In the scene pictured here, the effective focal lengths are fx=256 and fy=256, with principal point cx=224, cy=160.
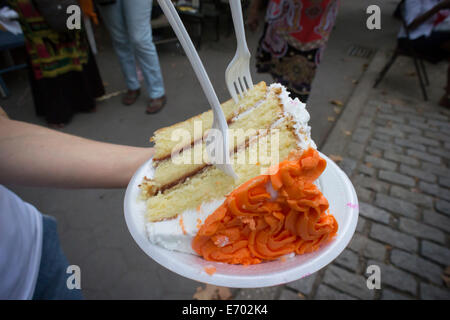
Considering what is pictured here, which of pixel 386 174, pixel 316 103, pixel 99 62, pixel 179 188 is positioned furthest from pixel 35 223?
pixel 99 62

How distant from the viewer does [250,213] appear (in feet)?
4.13

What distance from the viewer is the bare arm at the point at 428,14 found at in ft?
13.5

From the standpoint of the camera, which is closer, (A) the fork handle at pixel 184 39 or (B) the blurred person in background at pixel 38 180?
(A) the fork handle at pixel 184 39

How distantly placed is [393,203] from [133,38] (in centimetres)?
422

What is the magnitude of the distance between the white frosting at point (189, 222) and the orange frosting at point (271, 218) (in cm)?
5

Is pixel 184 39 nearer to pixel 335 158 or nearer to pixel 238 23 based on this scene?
pixel 238 23

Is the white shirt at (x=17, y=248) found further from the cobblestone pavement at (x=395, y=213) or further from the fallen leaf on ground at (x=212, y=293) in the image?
the cobblestone pavement at (x=395, y=213)

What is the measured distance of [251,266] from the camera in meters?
1.20

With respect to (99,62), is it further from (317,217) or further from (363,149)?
(317,217)

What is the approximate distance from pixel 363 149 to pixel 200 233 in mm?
3607

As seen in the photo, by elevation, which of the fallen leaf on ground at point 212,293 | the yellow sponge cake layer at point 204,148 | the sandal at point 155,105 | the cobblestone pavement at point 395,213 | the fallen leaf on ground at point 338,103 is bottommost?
the fallen leaf on ground at point 212,293

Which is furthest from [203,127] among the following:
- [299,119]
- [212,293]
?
[212,293]

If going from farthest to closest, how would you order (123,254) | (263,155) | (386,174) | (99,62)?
(99,62), (386,174), (123,254), (263,155)

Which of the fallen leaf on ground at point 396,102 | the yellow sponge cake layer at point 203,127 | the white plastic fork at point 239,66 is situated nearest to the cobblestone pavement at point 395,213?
the fallen leaf on ground at point 396,102
